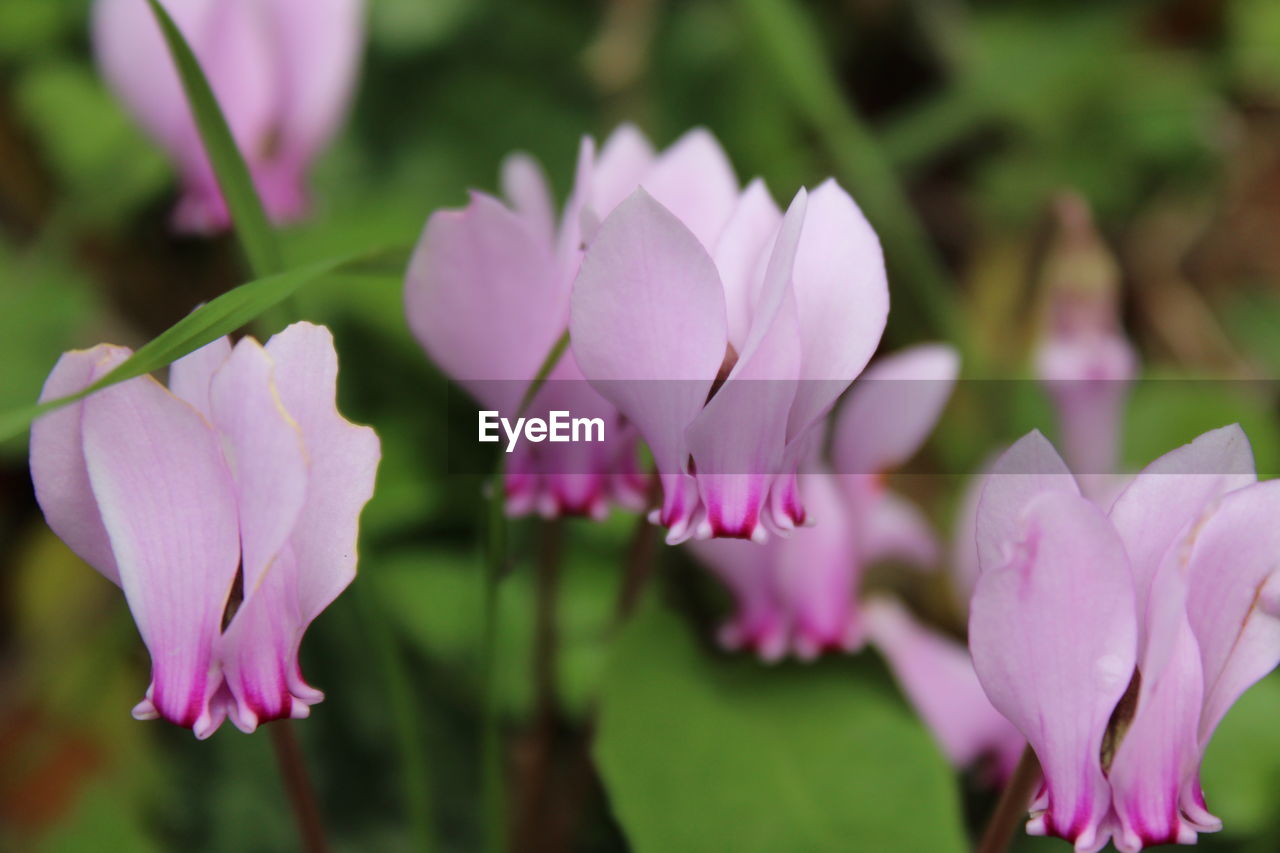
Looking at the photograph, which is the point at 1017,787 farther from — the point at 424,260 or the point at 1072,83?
the point at 1072,83

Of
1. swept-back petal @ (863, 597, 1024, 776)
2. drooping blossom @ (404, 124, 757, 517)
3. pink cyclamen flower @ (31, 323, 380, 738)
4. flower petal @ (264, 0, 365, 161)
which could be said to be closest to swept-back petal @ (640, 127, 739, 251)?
drooping blossom @ (404, 124, 757, 517)

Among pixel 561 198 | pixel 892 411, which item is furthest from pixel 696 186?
pixel 561 198

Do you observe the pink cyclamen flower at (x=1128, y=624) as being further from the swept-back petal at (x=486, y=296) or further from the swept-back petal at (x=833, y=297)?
the swept-back petal at (x=486, y=296)

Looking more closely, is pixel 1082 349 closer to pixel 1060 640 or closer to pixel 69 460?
pixel 1060 640

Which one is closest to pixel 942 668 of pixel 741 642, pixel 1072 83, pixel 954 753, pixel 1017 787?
pixel 954 753

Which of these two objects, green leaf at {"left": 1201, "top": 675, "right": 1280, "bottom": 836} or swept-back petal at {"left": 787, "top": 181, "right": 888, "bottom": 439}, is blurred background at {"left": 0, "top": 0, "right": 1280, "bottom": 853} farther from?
swept-back petal at {"left": 787, "top": 181, "right": 888, "bottom": 439}
